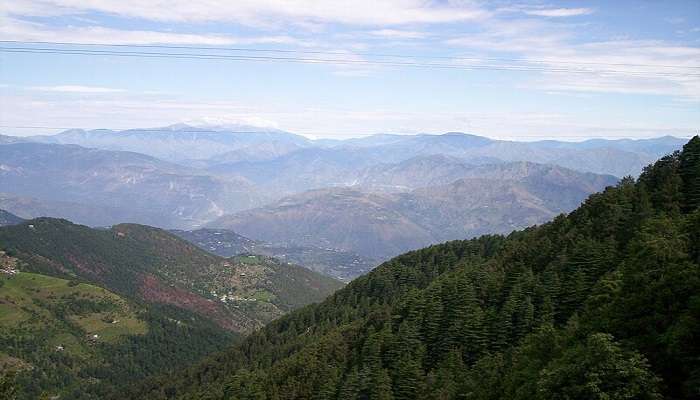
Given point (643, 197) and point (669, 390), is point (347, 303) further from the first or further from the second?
point (669, 390)

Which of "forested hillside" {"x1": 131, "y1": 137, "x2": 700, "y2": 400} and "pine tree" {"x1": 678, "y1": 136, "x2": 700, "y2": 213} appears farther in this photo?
"pine tree" {"x1": 678, "y1": 136, "x2": 700, "y2": 213}

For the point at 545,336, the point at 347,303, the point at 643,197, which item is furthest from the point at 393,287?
the point at 545,336

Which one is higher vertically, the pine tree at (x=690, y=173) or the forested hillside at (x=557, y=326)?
the pine tree at (x=690, y=173)

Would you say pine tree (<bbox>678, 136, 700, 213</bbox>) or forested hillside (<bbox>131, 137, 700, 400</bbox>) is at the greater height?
pine tree (<bbox>678, 136, 700, 213</bbox>)

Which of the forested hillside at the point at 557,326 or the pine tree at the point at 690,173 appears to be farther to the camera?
the pine tree at the point at 690,173

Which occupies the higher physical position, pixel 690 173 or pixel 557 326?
pixel 690 173

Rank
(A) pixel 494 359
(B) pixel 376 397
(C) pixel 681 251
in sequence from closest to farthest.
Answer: (C) pixel 681 251 < (A) pixel 494 359 < (B) pixel 376 397

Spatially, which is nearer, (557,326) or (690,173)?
(557,326)

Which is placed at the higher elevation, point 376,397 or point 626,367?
point 626,367
